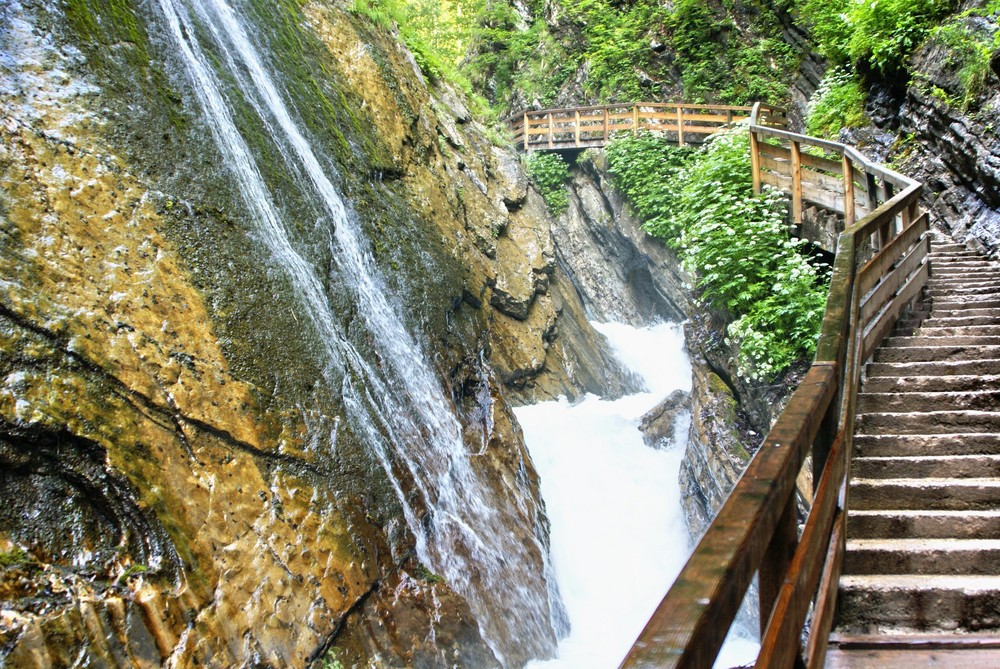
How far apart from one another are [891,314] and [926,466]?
278cm

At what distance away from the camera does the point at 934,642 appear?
2527 mm

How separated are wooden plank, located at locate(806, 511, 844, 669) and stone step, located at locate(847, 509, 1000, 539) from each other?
447 mm

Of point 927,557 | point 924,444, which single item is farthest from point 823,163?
point 927,557

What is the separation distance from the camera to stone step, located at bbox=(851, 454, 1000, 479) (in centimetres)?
382

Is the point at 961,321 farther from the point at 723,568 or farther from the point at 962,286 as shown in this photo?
the point at 723,568

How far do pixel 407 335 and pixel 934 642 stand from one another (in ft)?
22.4

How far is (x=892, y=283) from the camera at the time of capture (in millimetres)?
6266

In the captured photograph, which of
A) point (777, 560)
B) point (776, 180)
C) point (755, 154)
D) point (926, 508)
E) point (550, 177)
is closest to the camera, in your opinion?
point (777, 560)

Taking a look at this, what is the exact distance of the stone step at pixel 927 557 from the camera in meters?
3.02

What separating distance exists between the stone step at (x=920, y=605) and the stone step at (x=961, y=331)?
12.8ft

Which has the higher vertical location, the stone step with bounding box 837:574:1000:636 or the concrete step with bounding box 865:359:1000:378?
the concrete step with bounding box 865:359:1000:378

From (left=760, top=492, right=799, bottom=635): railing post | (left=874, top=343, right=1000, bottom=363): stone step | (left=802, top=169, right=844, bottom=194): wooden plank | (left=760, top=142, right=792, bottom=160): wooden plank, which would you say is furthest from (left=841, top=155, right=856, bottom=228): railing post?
(left=760, top=492, right=799, bottom=635): railing post

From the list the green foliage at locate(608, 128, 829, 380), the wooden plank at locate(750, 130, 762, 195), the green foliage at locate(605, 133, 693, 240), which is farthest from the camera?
the green foliage at locate(605, 133, 693, 240)

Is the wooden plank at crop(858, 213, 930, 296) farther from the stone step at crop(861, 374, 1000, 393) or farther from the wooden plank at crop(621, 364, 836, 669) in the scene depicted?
the wooden plank at crop(621, 364, 836, 669)
